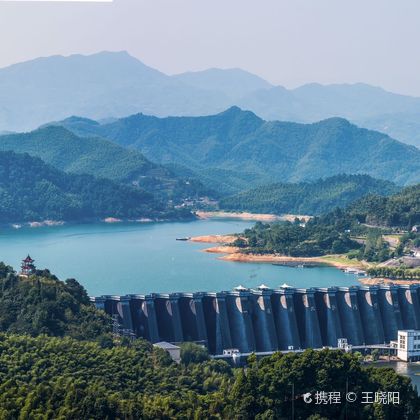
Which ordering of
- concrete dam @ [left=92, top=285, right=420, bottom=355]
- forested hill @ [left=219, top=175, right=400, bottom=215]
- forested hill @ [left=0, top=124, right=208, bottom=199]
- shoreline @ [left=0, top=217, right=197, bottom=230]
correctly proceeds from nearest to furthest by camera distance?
concrete dam @ [left=92, top=285, right=420, bottom=355]
shoreline @ [left=0, top=217, right=197, bottom=230]
forested hill @ [left=219, top=175, right=400, bottom=215]
forested hill @ [left=0, top=124, right=208, bottom=199]

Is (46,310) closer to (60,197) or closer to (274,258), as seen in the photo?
(274,258)

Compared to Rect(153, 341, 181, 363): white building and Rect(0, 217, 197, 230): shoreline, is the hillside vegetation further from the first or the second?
Rect(0, 217, 197, 230): shoreline

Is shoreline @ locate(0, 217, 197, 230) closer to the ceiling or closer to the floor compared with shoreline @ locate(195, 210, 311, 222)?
closer to the ceiling

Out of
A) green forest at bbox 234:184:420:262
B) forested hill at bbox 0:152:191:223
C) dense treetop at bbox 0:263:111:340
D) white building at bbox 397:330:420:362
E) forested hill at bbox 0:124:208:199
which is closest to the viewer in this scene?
dense treetop at bbox 0:263:111:340

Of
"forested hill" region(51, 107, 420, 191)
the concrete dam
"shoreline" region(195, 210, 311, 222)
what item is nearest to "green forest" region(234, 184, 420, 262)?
the concrete dam

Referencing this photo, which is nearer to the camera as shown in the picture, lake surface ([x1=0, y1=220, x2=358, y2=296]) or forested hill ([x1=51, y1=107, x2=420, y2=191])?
lake surface ([x1=0, y1=220, x2=358, y2=296])

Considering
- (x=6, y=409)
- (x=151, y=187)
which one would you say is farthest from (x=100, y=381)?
(x=151, y=187)

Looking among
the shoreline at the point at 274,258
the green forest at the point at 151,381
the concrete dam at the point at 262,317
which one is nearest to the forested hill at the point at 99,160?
the shoreline at the point at 274,258
